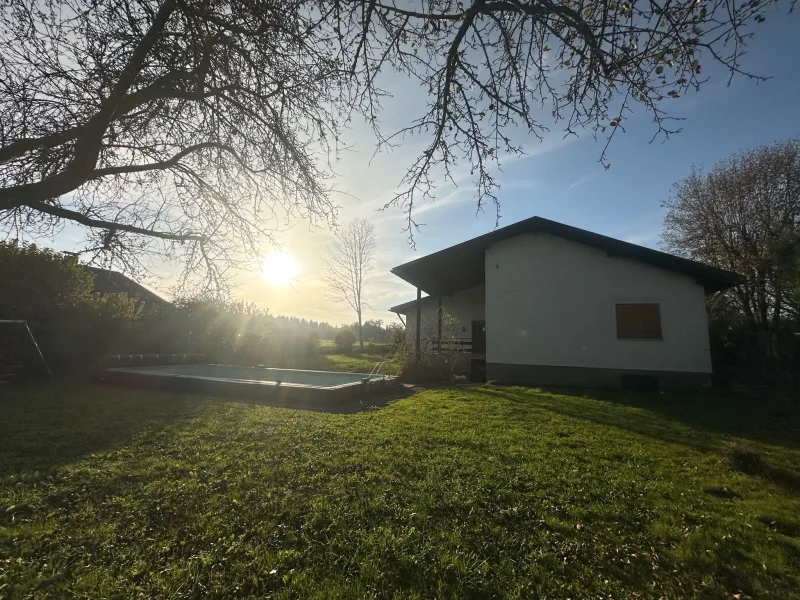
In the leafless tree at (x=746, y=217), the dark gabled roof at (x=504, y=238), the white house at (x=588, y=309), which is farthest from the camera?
the leafless tree at (x=746, y=217)

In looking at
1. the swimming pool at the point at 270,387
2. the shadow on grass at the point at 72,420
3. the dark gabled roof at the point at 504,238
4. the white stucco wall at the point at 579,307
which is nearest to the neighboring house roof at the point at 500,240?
the dark gabled roof at the point at 504,238

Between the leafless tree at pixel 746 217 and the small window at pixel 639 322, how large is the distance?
8.09 metres

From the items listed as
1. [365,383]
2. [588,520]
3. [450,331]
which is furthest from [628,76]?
[450,331]

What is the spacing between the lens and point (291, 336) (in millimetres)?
23812

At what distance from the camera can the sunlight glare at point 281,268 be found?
7.14 meters

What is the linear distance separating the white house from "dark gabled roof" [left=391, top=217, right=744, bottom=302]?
4 cm

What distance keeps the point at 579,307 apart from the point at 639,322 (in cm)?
185

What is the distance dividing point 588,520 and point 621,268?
11644mm

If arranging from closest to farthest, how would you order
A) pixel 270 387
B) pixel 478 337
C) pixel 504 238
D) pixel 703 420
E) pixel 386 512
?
pixel 386 512, pixel 703 420, pixel 270 387, pixel 504 238, pixel 478 337

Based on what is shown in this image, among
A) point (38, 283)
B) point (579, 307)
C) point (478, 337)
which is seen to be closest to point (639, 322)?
point (579, 307)

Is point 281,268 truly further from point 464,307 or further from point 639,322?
point 464,307

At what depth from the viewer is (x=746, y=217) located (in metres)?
18.7

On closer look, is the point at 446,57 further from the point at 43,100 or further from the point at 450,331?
the point at 450,331

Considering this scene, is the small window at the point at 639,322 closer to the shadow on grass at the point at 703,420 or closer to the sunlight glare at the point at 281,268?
the shadow on grass at the point at 703,420
